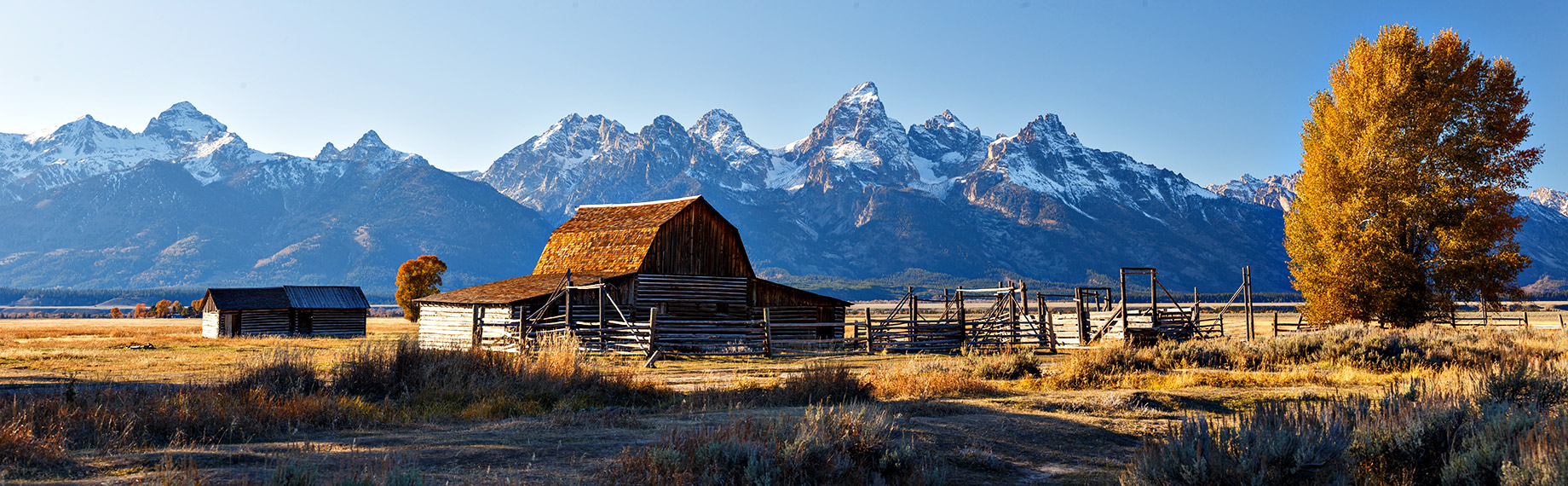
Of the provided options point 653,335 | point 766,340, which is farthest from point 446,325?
point 766,340

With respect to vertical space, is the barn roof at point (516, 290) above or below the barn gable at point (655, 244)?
below

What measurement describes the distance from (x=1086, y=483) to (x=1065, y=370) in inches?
327

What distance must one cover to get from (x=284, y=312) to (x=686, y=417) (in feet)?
158

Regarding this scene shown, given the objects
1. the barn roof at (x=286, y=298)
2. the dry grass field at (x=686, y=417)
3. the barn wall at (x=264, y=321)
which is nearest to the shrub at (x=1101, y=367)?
the dry grass field at (x=686, y=417)

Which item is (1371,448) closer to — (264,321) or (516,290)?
(516,290)

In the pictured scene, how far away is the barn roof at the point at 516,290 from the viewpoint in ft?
101

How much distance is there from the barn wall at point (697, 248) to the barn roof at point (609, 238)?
1.30 ft

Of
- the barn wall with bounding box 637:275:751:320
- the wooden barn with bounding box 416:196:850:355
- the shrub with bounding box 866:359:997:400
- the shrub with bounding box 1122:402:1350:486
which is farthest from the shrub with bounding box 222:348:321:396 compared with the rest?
the barn wall with bounding box 637:275:751:320

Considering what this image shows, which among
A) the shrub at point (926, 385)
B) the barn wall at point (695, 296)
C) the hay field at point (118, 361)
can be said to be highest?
the barn wall at point (695, 296)

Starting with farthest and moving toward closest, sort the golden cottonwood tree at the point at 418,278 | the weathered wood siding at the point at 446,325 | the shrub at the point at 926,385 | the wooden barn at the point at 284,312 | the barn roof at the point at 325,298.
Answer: the golden cottonwood tree at the point at 418,278 < the barn roof at the point at 325,298 < the wooden barn at the point at 284,312 < the weathered wood siding at the point at 446,325 < the shrub at the point at 926,385

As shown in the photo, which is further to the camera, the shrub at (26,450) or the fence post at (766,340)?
the fence post at (766,340)

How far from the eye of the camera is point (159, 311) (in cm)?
9350

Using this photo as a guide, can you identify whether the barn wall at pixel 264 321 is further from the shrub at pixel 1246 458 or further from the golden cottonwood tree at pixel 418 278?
the shrub at pixel 1246 458

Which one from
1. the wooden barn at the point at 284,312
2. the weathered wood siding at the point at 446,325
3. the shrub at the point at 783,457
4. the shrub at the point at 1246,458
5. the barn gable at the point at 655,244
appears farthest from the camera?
the wooden barn at the point at 284,312
